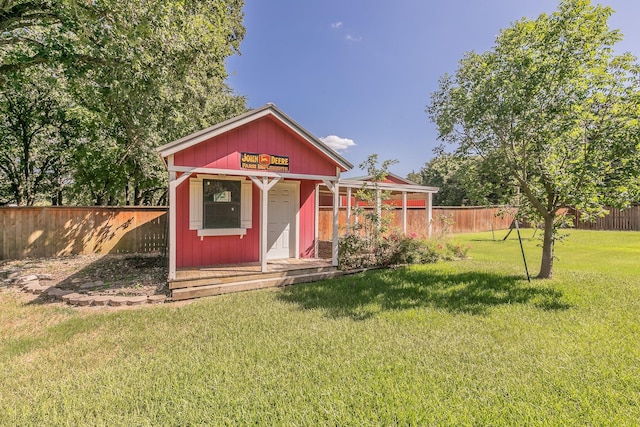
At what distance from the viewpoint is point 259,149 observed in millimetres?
6855

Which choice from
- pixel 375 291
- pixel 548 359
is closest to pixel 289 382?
pixel 548 359

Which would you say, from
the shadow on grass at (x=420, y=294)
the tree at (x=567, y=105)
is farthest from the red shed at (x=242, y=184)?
the tree at (x=567, y=105)

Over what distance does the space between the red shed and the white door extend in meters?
0.03

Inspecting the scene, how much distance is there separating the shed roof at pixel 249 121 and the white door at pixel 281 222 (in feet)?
5.25

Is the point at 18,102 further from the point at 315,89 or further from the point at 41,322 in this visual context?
the point at 315,89

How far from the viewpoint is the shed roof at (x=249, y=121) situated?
5871mm

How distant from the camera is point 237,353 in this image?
357 cm

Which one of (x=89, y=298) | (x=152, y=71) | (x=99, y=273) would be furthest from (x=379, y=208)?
(x=99, y=273)

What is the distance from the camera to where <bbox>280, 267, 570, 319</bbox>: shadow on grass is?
5.17 m

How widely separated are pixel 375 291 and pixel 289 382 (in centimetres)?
348

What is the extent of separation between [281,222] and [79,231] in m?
7.49

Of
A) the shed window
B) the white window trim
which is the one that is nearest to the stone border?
the white window trim

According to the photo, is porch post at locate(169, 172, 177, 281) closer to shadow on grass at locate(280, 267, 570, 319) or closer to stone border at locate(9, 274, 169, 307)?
stone border at locate(9, 274, 169, 307)

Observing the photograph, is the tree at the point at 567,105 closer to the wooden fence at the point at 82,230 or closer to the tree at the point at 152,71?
the wooden fence at the point at 82,230
